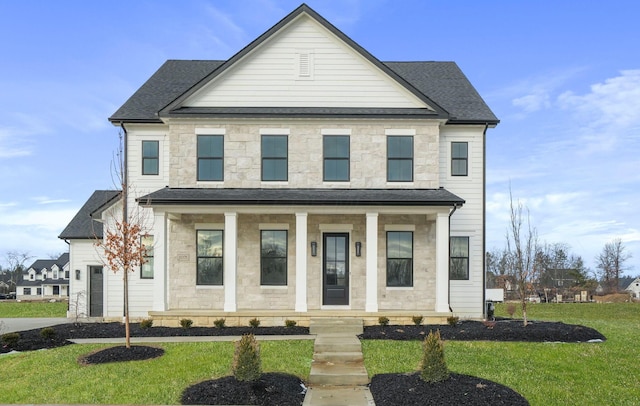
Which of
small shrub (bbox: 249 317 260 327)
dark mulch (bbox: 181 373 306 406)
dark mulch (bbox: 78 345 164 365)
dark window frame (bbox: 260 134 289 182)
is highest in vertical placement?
dark window frame (bbox: 260 134 289 182)

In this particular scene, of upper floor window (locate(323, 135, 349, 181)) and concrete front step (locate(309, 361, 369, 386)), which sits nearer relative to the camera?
concrete front step (locate(309, 361, 369, 386))

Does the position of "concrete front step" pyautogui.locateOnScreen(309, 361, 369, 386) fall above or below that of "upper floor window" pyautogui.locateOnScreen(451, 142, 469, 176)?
below

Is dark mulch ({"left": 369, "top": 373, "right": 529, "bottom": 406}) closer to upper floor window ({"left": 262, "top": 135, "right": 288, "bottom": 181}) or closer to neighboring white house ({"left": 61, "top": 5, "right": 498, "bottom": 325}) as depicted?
neighboring white house ({"left": 61, "top": 5, "right": 498, "bottom": 325})

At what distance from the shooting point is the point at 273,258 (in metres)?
17.9

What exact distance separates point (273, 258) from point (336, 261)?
2.29m

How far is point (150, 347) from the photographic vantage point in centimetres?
1223

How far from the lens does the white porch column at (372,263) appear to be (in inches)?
648

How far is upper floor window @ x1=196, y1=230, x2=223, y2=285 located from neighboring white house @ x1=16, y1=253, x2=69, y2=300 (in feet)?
237

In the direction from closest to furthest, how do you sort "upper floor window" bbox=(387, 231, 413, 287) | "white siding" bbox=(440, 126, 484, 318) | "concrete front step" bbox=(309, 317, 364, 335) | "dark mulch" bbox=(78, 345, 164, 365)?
"dark mulch" bbox=(78, 345, 164, 365)
"concrete front step" bbox=(309, 317, 364, 335)
"upper floor window" bbox=(387, 231, 413, 287)
"white siding" bbox=(440, 126, 484, 318)

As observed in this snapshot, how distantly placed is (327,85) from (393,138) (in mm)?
3118

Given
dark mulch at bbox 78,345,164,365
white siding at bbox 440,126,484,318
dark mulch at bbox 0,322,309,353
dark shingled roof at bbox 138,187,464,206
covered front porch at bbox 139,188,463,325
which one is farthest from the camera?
white siding at bbox 440,126,484,318

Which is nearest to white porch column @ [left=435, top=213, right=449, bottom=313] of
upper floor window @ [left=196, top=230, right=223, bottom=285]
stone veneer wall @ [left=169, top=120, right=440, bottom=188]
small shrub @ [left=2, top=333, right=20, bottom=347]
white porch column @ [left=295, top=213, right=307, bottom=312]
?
stone veneer wall @ [left=169, top=120, right=440, bottom=188]

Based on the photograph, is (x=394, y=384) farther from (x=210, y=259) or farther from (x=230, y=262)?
(x=210, y=259)

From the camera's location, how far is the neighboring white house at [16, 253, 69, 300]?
83.4m
